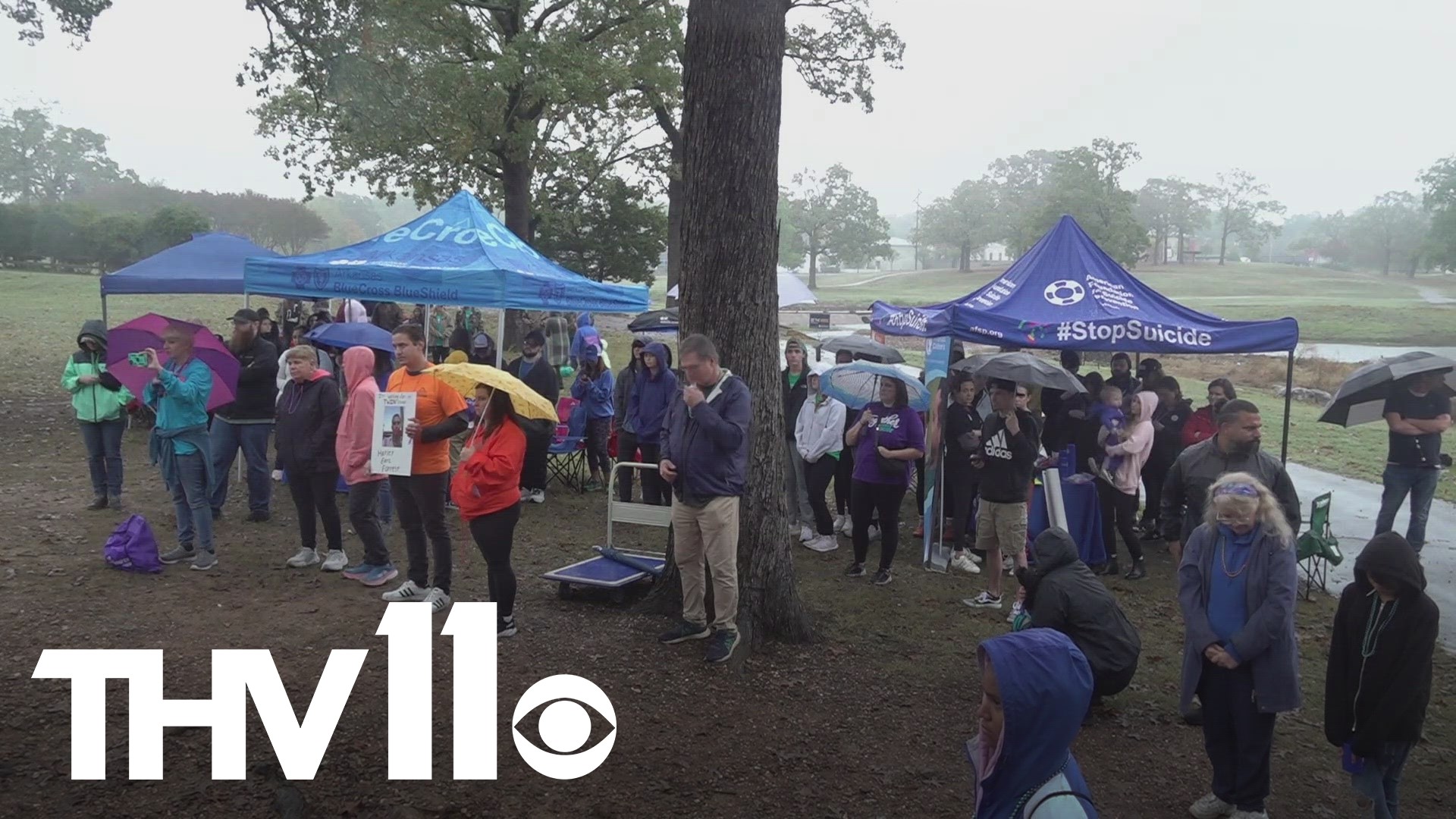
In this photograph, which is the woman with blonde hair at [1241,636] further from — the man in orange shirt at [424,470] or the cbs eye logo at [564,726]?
the man in orange shirt at [424,470]

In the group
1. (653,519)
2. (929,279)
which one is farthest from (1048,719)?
(929,279)

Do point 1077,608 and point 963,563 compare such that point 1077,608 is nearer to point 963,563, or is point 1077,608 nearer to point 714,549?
point 714,549

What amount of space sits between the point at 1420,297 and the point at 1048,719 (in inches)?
2961

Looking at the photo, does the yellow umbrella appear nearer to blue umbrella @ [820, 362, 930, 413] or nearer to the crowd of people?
A: the crowd of people

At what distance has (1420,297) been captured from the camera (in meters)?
62.9

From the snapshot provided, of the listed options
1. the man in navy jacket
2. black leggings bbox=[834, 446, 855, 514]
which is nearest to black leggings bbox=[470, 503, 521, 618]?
the man in navy jacket

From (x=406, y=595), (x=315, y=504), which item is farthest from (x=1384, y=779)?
(x=315, y=504)

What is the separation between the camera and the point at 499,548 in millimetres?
5746

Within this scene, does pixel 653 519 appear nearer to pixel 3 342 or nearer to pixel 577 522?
pixel 577 522

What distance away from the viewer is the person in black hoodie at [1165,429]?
361 inches

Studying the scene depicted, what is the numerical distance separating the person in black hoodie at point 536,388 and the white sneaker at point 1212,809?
6.26 metres

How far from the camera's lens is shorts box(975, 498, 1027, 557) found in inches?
278

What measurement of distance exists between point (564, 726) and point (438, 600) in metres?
1.96

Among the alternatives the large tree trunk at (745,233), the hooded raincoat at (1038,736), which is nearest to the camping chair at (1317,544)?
the large tree trunk at (745,233)
